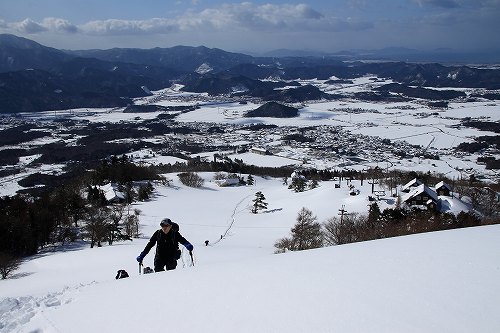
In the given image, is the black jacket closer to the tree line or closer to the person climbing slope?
the person climbing slope

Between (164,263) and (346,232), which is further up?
(164,263)

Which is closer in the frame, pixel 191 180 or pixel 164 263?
pixel 164 263

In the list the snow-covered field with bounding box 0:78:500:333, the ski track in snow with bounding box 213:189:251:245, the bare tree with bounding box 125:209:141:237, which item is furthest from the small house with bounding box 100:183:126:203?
the snow-covered field with bounding box 0:78:500:333

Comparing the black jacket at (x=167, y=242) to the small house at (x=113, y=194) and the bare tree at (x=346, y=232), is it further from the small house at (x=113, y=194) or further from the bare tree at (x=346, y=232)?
the small house at (x=113, y=194)

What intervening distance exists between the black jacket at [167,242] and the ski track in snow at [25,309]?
1696mm

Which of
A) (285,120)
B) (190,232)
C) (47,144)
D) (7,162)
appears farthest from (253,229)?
(285,120)

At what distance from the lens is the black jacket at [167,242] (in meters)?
7.86

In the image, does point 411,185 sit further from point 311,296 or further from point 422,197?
point 311,296

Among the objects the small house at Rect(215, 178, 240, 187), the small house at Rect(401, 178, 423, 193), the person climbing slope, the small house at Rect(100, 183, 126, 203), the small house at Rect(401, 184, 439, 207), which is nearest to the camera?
the person climbing slope

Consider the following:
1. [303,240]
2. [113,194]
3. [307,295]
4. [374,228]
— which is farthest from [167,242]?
[113,194]

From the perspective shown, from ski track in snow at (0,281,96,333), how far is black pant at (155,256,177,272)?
5.76ft

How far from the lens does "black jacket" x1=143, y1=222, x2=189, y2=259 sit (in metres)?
7.86

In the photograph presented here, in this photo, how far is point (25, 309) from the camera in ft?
18.6

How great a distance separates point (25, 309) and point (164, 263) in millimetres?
2862
